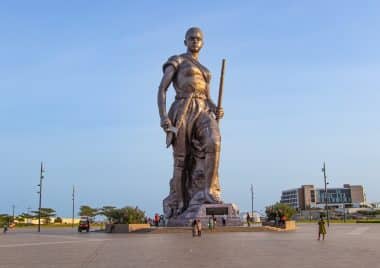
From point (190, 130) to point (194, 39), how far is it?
17.0 feet

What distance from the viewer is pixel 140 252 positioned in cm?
1237

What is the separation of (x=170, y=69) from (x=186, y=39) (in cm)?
216

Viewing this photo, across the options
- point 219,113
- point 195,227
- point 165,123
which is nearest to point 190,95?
point 219,113

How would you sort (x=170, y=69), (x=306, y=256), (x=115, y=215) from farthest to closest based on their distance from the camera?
(x=115, y=215) < (x=170, y=69) < (x=306, y=256)

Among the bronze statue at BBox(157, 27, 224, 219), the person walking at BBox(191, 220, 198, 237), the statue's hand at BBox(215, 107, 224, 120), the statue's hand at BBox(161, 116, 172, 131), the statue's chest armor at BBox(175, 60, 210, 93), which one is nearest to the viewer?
the person walking at BBox(191, 220, 198, 237)

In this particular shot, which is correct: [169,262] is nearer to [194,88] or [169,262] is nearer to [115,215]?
[194,88]

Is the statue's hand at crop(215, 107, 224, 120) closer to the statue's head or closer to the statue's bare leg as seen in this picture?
the statue's bare leg

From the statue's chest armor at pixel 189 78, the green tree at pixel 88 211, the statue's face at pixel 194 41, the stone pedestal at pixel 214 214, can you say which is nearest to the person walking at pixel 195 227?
the stone pedestal at pixel 214 214

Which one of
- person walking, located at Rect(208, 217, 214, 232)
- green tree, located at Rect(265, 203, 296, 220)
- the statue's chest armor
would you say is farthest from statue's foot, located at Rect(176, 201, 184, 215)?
green tree, located at Rect(265, 203, 296, 220)

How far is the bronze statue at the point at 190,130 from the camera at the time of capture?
26094 millimetres

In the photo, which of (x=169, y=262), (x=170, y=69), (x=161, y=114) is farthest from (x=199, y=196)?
(x=169, y=262)

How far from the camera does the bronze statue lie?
2609 cm

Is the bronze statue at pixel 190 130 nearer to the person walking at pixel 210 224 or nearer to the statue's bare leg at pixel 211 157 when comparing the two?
the statue's bare leg at pixel 211 157

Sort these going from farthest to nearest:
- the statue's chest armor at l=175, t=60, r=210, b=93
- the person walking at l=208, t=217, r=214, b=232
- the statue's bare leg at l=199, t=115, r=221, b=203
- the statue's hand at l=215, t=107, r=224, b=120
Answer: the statue's hand at l=215, t=107, r=224, b=120
the statue's chest armor at l=175, t=60, r=210, b=93
the statue's bare leg at l=199, t=115, r=221, b=203
the person walking at l=208, t=217, r=214, b=232
